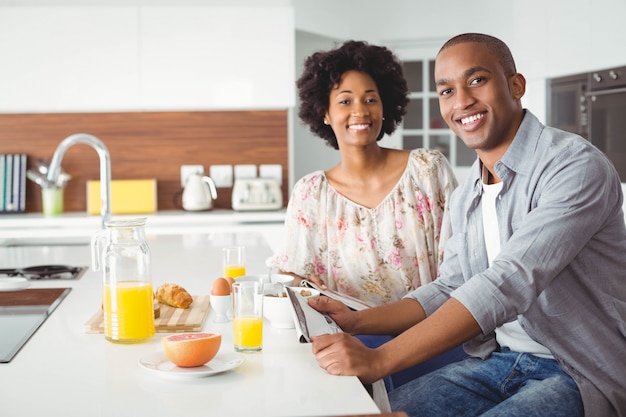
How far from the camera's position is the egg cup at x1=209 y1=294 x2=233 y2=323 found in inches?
72.3

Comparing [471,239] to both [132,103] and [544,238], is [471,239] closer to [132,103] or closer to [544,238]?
[544,238]

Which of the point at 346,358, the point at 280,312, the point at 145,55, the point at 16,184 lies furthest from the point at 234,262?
the point at 16,184

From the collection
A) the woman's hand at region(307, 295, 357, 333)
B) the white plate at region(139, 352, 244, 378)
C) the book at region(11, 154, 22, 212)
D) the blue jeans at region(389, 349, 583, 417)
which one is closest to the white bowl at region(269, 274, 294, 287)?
the woman's hand at region(307, 295, 357, 333)

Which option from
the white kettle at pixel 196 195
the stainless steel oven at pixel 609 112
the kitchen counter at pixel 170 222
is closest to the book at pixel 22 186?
the kitchen counter at pixel 170 222

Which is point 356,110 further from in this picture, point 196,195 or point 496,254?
point 196,195

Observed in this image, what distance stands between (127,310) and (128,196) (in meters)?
3.48

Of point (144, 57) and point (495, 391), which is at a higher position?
point (144, 57)

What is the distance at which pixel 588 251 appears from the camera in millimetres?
1703

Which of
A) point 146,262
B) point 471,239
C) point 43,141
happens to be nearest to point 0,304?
point 146,262

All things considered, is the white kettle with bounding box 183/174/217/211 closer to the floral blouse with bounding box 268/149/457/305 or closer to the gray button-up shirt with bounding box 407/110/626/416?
the floral blouse with bounding box 268/149/457/305

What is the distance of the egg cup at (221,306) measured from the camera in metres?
1.84

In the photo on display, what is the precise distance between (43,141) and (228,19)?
150 cm

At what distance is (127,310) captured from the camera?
1.64 metres

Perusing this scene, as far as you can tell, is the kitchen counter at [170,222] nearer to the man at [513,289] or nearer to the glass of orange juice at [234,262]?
the glass of orange juice at [234,262]
